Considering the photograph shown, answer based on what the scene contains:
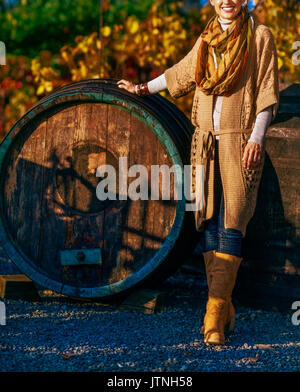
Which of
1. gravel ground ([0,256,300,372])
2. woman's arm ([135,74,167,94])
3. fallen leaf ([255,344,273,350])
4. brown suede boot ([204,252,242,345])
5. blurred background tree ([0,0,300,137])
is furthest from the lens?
blurred background tree ([0,0,300,137])

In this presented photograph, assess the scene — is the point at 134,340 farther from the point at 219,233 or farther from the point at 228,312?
the point at 219,233

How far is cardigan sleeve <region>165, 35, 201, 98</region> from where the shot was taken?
3270 millimetres

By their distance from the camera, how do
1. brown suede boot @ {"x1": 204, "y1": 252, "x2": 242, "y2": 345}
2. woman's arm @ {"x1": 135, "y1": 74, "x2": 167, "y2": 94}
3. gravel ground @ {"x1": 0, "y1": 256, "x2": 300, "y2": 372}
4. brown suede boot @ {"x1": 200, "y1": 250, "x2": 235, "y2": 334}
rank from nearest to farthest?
gravel ground @ {"x1": 0, "y1": 256, "x2": 300, "y2": 372}, brown suede boot @ {"x1": 204, "y1": 252, "x2": 242, "y2": 345}, brown suede boot @ {"x1": 200, "y1": 250, "x2": 235, "y2": 334}, woman's arm @ {"x1": 135, "y1": 74, "x2": 167, "y2": 94}

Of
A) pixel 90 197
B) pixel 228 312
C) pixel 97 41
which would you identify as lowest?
pixel 228 312

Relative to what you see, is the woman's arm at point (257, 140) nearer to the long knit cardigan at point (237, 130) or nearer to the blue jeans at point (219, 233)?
the long knit cardigan at point (237, 130)

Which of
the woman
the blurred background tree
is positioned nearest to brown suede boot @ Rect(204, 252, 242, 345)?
the woman

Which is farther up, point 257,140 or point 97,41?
point 97,41

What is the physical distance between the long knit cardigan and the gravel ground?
554 millimetres

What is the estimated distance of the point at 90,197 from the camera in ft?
11.7

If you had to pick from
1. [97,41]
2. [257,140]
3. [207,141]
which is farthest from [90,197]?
[97,41]

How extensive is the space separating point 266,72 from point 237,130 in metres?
0.31

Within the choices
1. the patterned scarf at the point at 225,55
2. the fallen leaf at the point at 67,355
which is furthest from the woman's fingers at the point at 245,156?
the fallen leaf at the point at 67,355

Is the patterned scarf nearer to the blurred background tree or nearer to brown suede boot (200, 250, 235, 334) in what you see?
brown suede boot (200, 250, 235, 334)
